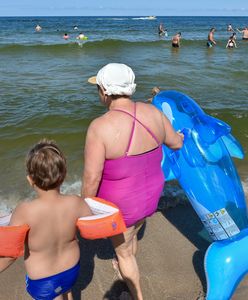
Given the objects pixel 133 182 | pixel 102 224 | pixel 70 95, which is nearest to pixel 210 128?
pixel 133 182

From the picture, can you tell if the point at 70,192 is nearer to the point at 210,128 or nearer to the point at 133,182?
the point at 210,128

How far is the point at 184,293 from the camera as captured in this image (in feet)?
9.29

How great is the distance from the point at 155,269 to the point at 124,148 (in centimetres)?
150

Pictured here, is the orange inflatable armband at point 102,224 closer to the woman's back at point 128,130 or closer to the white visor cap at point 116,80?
the woman's back at point 128,130

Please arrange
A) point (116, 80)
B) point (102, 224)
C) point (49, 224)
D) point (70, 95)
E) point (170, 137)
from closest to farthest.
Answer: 1. point (49, 224)
2. point (102, 224)
3. point (116, 80)
4. point (170, 137)
5. point (70, 95)

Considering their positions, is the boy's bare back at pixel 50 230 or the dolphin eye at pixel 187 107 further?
the dolphin eye at pixel 187 107

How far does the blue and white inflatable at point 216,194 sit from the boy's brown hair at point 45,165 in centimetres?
122

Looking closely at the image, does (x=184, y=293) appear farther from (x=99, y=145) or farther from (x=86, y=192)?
(x=99, y=145)

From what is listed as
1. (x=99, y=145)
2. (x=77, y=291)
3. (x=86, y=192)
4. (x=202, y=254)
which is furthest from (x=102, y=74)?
(x=202, y=254)

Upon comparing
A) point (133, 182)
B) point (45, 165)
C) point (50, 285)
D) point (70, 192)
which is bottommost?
point (70, 192)

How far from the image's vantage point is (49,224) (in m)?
1.82

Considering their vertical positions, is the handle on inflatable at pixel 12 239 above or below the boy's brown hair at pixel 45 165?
below

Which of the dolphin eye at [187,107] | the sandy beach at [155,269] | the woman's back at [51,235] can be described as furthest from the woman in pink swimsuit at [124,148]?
the sandy beach at [155,269]

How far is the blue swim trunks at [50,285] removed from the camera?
1980 mm
